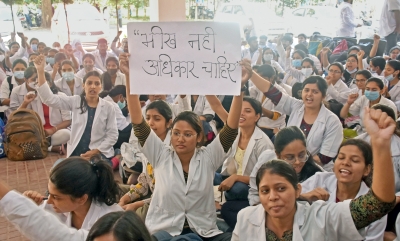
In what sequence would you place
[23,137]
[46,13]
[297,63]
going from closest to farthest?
[23,137], [297,63], [46,13]

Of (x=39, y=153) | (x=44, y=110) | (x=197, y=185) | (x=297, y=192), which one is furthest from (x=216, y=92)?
(x=44, y=110)

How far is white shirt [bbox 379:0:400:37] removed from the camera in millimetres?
7285

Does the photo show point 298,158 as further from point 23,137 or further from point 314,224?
point 23,137

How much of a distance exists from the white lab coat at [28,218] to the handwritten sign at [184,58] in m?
1.03

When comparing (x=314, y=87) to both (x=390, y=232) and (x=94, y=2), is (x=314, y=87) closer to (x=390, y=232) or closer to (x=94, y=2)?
(x=390, y=232)

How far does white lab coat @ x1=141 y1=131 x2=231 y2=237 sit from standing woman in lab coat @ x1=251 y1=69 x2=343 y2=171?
115cm

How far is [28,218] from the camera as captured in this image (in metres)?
1.44

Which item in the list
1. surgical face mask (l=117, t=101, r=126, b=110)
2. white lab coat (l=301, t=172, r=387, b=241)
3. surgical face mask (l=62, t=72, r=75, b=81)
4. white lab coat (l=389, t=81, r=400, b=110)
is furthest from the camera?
surgical face mask (l=62, t=72, r=75, b=81)

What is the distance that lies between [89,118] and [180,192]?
6.43 feet

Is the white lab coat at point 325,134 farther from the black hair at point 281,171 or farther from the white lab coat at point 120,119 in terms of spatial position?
the white lab coat at point 120,119

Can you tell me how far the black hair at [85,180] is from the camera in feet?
6.36

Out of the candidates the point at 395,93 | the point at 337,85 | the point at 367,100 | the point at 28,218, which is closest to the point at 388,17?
the point at 395,93

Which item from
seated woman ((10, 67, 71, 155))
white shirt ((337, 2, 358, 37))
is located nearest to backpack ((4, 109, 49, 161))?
seated woman ((10, 67, 71, 155))

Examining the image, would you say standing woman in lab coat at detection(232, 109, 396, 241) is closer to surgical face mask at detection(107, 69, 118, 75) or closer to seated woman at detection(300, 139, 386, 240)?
seated woman at detection(300, 139, 386, 240)
